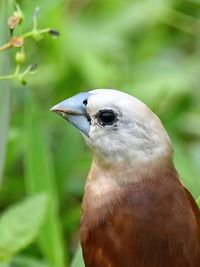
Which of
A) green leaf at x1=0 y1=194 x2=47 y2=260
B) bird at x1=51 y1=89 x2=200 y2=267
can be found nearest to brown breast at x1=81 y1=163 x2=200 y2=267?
bird at x1=51 y1=89 x2=200 y2=267

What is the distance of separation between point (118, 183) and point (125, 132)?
0.12 meters

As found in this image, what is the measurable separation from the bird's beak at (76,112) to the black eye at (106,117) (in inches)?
1.2

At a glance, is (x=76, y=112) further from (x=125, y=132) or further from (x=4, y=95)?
(x=4, y=95)

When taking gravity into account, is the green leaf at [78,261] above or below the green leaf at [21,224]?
below

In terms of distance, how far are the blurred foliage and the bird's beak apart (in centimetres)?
23

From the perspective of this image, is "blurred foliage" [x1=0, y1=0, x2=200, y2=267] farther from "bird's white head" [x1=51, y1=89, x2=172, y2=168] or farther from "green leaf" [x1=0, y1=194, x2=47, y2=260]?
"bird's white head" [x1=51, y1=89, x2=172, y2=168]

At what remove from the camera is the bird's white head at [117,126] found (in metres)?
2.92

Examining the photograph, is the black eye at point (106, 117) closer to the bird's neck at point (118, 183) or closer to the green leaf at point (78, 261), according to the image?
the bird's neck at point (118, 183)

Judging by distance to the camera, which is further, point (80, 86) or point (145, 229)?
point (80, 86)

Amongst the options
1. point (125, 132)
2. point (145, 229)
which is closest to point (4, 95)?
point (125, 132)

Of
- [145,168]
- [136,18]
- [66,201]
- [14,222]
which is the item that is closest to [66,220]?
[66,201]

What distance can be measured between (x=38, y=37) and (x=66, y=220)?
961 millimetres

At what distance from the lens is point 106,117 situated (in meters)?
2.96

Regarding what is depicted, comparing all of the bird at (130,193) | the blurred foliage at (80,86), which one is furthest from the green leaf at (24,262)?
the bird at (130,193)
